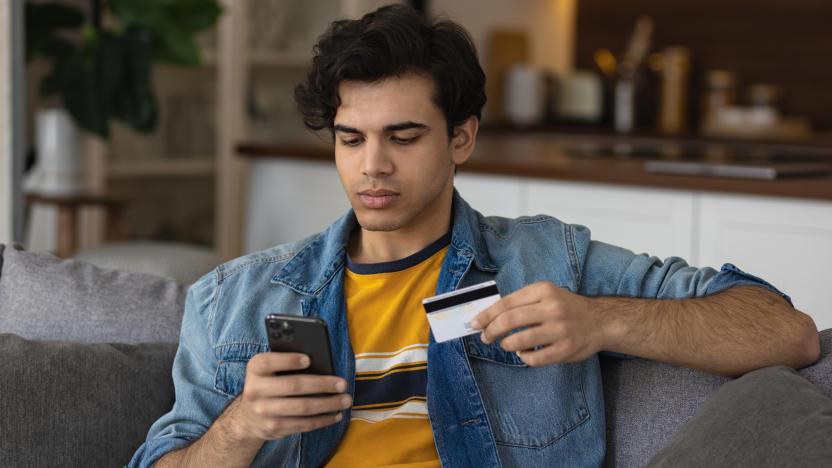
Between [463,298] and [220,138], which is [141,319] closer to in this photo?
[463,298]

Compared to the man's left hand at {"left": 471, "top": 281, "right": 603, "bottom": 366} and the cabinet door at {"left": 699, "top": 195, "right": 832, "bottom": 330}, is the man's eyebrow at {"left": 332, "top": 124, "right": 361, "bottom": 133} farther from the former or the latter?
the cabinet door at {"left": 699, "top": 195, "right": 832, "bottom": 330}

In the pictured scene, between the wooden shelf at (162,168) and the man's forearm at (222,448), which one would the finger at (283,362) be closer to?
the man's forearm at (222,448)

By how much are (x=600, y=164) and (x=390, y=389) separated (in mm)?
1556

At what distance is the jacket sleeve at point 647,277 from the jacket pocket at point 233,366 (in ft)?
1.59

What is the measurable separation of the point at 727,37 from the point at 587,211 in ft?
8.23

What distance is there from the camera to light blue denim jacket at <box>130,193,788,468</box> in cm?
136

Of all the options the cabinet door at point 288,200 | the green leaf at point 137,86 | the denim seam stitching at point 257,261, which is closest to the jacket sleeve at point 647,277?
the denim seam stitching at point 257,261

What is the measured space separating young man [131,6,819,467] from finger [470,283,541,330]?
8 cm

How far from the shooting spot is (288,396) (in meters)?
1.14

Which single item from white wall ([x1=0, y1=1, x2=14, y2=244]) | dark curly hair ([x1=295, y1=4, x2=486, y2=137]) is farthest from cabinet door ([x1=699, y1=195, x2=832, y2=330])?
white wall ([x1=0, y1=1, x2=14, y2=244])

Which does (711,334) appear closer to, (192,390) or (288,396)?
(288,396)

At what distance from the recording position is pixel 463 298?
3.80 ft

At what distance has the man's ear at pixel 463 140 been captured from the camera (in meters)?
1.52

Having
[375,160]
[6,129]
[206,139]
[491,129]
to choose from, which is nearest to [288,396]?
[375,160]
